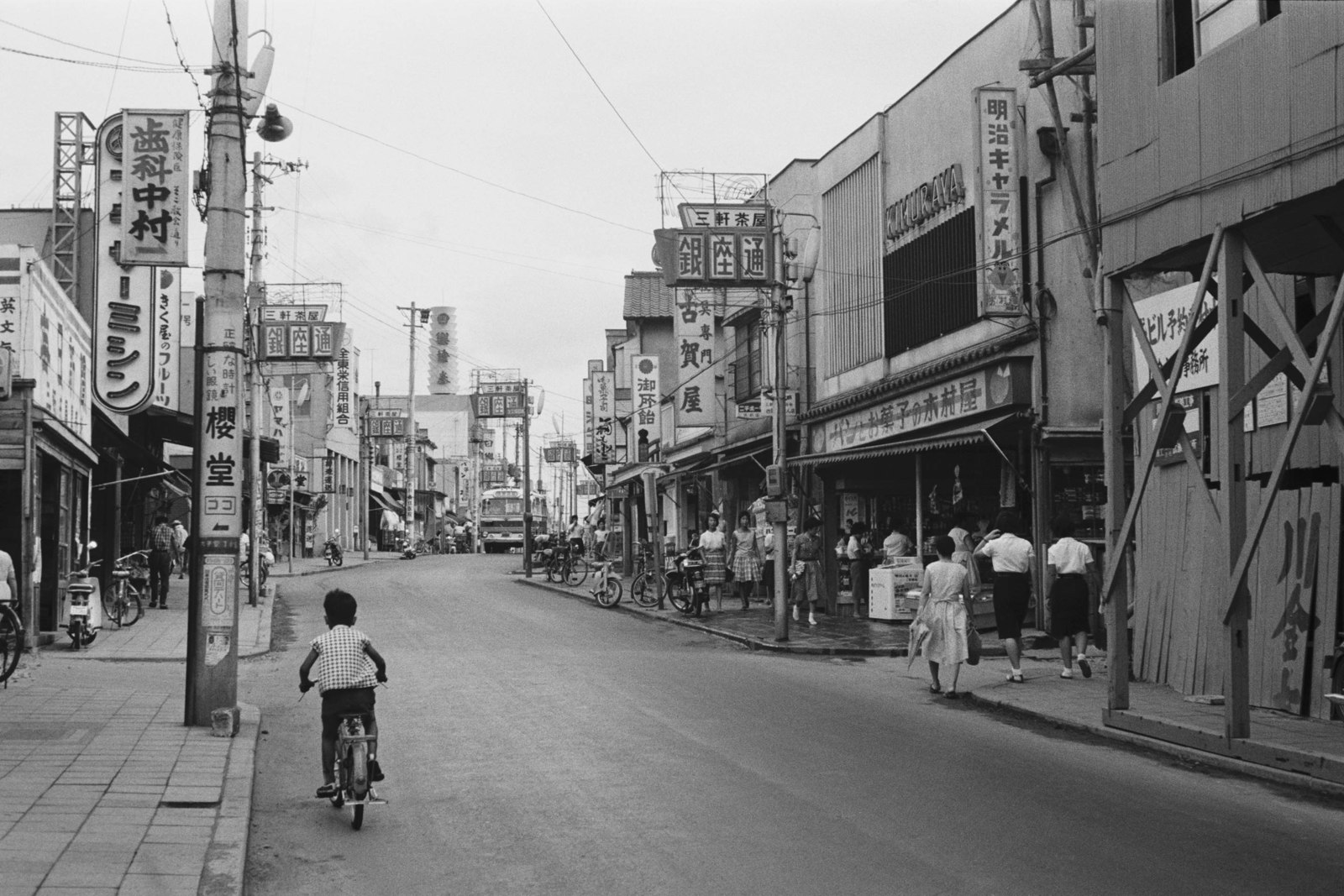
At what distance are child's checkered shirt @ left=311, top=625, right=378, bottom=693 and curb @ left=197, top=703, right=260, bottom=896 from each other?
0.87 m

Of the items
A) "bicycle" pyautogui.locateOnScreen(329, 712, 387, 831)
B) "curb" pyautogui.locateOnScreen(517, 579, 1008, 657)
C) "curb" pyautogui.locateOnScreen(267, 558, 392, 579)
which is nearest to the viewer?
"bicycle" pyautogui.locateOnScreen(329, 712, 387, 831)

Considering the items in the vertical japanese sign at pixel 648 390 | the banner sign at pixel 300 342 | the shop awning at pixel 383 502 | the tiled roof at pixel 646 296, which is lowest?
the shop awning at pixel 383 502

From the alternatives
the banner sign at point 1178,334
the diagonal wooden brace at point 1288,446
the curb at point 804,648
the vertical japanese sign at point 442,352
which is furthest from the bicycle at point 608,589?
the vertical japanese sign at point 442,352

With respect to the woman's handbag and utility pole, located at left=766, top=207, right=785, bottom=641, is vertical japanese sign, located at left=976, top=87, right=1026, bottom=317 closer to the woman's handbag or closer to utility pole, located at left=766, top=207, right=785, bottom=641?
utility pole, located at left=766, top=207, right=785, bottom=641

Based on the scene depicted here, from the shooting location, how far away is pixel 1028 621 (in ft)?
68.7

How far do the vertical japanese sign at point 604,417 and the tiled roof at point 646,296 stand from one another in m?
2.57

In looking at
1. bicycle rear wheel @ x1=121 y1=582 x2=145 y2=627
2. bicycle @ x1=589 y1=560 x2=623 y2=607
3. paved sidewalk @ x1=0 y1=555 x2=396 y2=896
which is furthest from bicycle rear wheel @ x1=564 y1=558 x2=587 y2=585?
paved sidewalk @ x1=0 y1=555 x2=396 y2=896

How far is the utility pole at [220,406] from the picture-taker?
1187 cm

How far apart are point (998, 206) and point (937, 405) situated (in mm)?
3898

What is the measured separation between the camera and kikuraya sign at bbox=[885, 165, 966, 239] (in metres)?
23.1

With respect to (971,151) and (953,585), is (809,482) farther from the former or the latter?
(953,585)

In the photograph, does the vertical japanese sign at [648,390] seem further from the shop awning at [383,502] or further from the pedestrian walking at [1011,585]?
the shop awning at [383,502]

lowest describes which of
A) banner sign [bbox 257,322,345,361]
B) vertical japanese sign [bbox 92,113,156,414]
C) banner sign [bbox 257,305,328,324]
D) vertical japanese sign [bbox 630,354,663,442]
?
vertical japanese sign [bbox 92,113,156,414]

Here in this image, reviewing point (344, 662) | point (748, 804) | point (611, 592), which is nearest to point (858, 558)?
point (611, 592)
